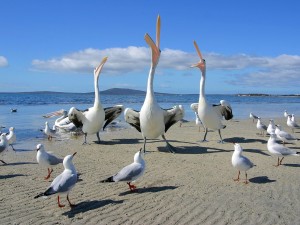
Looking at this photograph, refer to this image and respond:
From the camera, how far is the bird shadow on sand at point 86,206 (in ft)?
19.0

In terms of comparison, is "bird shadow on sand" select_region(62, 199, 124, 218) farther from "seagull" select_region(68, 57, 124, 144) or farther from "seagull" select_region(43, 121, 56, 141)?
"seagull" select_region(43, 121, 56, 141)

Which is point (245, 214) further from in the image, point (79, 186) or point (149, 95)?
point (149, 95)

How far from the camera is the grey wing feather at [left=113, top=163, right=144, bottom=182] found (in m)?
6.80

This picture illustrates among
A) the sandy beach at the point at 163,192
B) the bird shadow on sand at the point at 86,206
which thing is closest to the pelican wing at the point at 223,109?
the sandy beach at the point at 163,192

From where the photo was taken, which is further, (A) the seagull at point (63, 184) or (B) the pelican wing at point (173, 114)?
(B) the pelican wing at point (173, 114)

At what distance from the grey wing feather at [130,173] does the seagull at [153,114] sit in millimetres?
3859

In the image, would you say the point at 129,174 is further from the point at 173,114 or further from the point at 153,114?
the point at 173,114

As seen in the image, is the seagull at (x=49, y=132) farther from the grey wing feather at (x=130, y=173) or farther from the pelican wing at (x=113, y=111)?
the grey wing feather at (x=130, y=173)

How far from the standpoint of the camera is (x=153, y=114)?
35.8 ft

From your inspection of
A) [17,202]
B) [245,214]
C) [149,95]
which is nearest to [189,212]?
[245,214]

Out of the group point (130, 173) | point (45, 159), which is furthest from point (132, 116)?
point (130, 173)

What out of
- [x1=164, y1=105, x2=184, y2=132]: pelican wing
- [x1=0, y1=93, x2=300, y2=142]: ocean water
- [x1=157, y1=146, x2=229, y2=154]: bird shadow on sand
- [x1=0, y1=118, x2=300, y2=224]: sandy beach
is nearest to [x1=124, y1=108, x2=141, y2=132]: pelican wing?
[x1=164, y1=105, x2=184, y2=132]: pelican wing

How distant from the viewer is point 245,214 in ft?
18.5

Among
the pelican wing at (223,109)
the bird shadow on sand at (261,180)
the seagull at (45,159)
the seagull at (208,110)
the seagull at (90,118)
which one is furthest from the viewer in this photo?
the pelican wing at (223,109)
